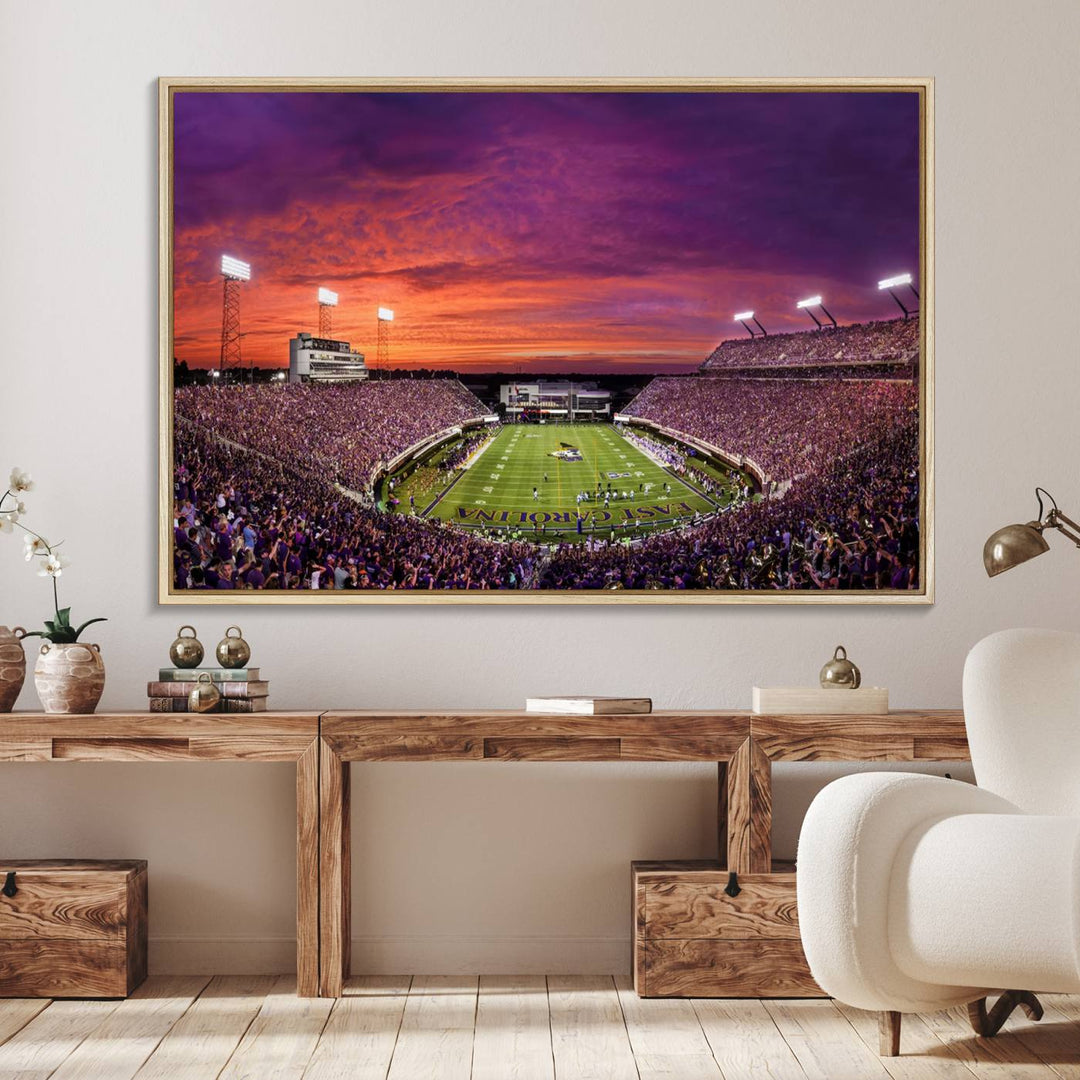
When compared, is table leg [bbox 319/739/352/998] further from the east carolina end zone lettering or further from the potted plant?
the east carolina end zone lettering

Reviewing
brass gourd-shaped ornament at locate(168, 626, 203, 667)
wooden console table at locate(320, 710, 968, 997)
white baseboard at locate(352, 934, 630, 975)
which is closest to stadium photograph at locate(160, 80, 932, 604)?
brass gourd-shaped ornament at locate(168, 626, 203, 667)

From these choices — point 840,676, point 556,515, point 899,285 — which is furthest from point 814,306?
point 840,676

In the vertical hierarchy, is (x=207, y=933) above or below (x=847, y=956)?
below

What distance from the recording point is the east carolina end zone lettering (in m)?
3.42

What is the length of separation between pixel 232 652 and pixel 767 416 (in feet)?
5.09

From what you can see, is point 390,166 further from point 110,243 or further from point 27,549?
point 27,549

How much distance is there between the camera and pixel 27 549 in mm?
3240

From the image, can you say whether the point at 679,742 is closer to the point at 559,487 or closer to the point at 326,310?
the point at 559,487

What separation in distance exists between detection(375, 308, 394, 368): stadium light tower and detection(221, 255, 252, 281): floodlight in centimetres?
37

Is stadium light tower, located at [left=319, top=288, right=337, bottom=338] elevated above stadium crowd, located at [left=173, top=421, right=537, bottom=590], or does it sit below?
above

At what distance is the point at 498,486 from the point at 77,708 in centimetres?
121

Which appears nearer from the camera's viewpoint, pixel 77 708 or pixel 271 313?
pixel 77 708

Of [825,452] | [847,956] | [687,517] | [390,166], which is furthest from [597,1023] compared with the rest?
[390,166]

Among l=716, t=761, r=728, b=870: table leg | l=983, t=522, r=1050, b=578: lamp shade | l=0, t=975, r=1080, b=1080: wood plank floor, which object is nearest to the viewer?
l=0, t=975, r=1080, b=1080: wood plank floor
